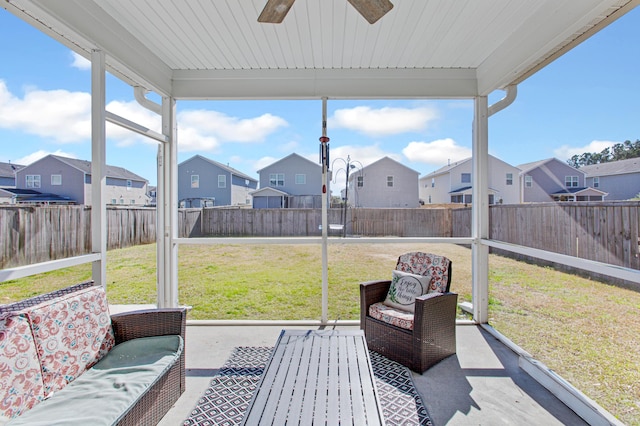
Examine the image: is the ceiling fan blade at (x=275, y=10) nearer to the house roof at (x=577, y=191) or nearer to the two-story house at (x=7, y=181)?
the two-story house at (x=7, y=181)

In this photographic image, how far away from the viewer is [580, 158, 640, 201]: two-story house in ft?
6.25

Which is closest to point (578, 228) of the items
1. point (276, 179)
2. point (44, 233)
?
point (276, 179)

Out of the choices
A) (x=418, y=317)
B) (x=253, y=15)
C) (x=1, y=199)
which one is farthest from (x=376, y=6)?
(x=1, y=199)

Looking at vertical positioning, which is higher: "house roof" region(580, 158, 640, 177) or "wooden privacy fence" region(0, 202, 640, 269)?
"house roof" region(580, 158, 640, 177)

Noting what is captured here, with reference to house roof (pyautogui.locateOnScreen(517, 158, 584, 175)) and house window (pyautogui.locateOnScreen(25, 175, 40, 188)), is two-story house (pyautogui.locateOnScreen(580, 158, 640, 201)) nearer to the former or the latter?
house roof (pyautogui.locateOnScreen(517, 158, 584, 175))

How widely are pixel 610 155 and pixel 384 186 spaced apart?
205 centimetres

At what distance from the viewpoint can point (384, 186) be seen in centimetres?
379

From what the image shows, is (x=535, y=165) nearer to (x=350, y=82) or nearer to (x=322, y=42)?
(x=350, y=82)

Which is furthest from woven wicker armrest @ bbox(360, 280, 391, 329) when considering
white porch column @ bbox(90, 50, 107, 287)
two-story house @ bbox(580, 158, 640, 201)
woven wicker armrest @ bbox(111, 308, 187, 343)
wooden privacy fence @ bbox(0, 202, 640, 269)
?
white porch column @ bbox(90, 50, 107, 287)

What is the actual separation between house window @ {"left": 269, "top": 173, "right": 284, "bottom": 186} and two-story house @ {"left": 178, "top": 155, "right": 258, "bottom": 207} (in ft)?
0.63

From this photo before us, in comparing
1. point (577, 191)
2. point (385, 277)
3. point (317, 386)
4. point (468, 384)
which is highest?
point (577, 191)

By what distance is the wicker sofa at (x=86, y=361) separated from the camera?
1.45m

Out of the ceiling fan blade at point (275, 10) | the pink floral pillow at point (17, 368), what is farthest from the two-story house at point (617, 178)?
the pink floral pillow at point (17, 368)

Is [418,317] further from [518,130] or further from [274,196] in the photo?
[274,196]
